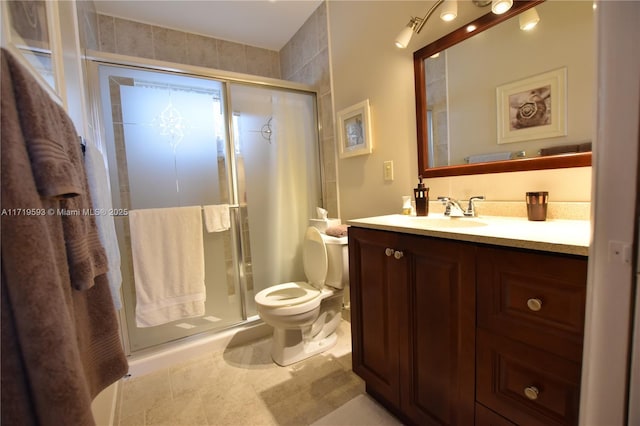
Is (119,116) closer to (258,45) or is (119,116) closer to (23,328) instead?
(258,45)

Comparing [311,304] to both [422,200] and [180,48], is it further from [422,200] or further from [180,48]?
[180,48]

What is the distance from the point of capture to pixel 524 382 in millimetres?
744

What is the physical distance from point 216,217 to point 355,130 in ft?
3.85

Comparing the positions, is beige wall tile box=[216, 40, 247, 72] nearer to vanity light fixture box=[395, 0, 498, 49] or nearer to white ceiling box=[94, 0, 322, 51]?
white ceiling box=[94, 0, 322, 51]

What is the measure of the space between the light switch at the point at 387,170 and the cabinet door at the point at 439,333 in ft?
2.39

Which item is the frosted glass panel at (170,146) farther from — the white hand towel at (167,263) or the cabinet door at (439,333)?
the cabinet door at (439,333)

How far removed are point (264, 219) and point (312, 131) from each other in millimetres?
855

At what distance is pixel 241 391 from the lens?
1.48 m

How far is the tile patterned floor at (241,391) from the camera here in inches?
51.6

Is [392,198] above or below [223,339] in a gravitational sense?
above

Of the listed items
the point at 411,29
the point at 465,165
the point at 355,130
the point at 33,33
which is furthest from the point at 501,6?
the point at 33,33

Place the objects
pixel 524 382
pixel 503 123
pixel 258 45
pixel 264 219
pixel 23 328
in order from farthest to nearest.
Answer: pixel 258 45
pixel 264 219
pixel 503 123
pixel 524 382
pixel 23 328

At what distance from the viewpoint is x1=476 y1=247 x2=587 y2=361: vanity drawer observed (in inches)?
25.1

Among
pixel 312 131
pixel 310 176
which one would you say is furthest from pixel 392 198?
pixel 312 131
